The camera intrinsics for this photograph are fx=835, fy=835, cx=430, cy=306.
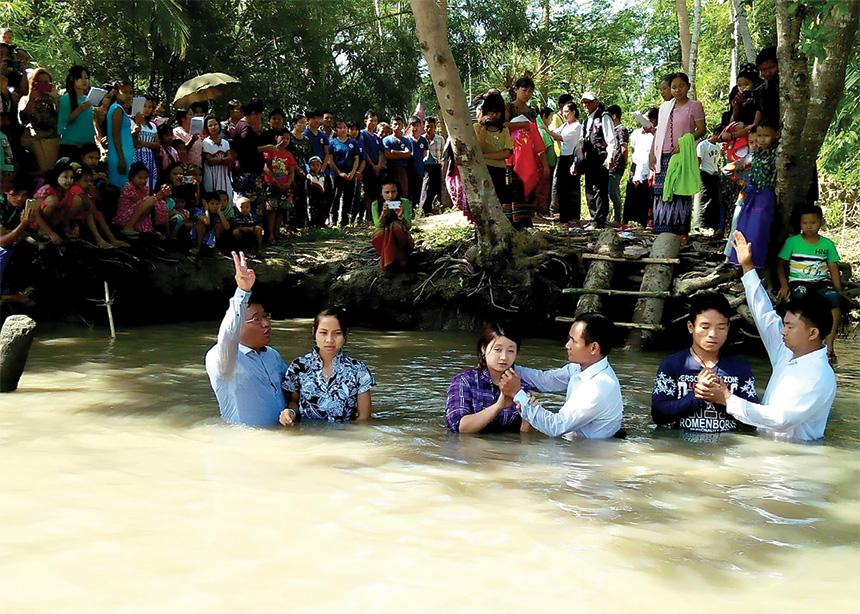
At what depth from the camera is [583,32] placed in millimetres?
24047

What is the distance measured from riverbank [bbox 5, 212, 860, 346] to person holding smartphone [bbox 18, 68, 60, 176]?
41.9 inches

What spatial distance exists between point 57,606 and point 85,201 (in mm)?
7744

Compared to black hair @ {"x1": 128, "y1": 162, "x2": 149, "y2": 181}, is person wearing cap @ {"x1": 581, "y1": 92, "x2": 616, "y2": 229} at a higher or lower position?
higher

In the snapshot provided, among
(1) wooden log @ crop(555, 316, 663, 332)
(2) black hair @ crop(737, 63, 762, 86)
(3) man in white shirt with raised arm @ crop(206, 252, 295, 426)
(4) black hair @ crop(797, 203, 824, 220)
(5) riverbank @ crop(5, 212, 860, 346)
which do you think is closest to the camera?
(3) man in white shirt with raised arm @ crop(206, 252, 295, 426)

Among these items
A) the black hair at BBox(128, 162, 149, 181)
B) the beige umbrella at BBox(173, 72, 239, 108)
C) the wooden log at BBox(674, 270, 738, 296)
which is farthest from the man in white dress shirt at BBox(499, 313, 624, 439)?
the beige umbrella at BBox(173, 72, 239, 108)

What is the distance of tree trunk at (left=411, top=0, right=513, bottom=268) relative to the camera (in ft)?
28.9

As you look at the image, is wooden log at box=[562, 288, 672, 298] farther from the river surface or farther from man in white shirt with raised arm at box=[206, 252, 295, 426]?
man in white shirt with raised arm at box=[206, 252, 295, 426]

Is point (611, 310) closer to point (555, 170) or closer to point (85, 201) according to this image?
point (555, 170)

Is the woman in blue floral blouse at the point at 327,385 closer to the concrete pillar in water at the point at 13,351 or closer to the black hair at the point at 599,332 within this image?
the black hair at the point at 599,332

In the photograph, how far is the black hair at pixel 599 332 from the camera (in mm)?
5133

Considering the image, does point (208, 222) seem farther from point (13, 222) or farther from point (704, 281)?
point (704, 281)

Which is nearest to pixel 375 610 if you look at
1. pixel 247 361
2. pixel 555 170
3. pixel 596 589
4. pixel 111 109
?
pixel 596 589

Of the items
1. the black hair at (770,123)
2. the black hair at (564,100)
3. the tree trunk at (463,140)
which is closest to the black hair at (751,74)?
the black hair at (770,123)

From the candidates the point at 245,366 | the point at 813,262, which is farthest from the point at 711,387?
the point at 813,262
